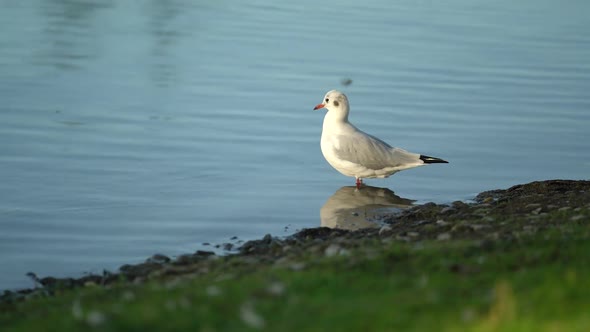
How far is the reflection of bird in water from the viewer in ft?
55.2

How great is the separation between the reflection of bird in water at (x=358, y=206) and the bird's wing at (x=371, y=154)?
0.65 meters

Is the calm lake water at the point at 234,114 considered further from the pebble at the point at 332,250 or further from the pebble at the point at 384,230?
the pebble at the point at 332,250

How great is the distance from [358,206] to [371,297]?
975 cm

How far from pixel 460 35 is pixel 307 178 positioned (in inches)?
→ 728

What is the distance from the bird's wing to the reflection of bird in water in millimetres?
647

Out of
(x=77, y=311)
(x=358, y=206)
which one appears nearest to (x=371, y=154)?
(x=358, y=206)

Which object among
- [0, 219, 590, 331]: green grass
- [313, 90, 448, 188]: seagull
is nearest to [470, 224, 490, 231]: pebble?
[0, 219, 590, 331]: green grass

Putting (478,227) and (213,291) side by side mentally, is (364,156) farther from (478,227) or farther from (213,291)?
(213,291)

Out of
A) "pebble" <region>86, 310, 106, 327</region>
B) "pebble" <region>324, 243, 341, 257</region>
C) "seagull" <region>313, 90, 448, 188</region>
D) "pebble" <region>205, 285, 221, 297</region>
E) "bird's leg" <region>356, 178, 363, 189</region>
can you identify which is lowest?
"pebble" <region>86, 310, 106, 327</region>

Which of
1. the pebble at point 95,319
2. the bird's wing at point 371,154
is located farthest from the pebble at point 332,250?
the bird's wing at point 371,154

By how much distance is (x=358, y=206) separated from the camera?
59.6 feet

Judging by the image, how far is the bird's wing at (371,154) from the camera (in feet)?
61.8

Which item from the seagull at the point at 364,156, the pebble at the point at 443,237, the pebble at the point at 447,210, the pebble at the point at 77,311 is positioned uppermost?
the seagull at the point at 364,156

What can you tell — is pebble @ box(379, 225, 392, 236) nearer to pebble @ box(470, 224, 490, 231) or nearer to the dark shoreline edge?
the dark shoreline edge
